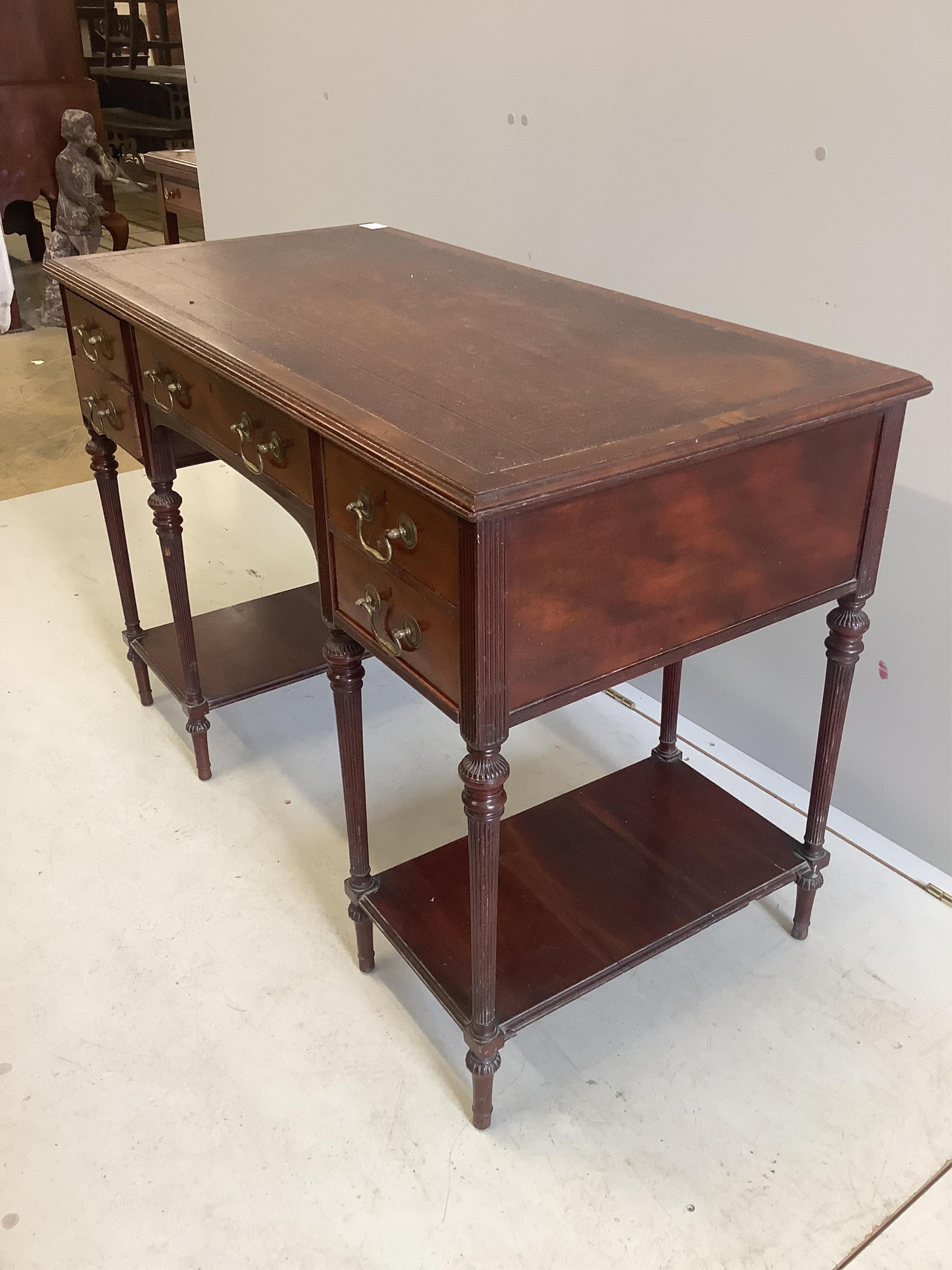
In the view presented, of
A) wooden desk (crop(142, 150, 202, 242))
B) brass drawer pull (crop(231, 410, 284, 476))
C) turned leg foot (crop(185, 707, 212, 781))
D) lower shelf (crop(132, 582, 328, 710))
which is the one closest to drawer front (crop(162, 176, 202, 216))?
wooden desk (crop(142, 150, 202, 242))

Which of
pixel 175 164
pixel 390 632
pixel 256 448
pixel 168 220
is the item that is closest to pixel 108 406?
pixel 256 448

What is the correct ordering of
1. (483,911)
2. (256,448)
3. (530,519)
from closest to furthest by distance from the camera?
(530,519) → (483,911) → (256,448)

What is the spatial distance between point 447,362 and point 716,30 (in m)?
0.87

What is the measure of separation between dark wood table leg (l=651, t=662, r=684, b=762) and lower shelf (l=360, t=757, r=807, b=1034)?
5 cm

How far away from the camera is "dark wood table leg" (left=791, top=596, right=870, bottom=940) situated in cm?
142

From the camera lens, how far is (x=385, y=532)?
1.16m

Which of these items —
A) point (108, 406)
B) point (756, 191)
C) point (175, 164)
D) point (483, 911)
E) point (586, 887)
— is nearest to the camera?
point (483, 911)

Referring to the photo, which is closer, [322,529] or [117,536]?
[322,529]

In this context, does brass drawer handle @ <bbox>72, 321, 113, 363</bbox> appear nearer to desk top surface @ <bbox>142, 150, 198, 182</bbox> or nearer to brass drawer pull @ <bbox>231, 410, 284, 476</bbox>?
brass drawer pull @ <bbox>231, 410, 284, 476</bbox>

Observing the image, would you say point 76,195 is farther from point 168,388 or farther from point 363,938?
point 363,938

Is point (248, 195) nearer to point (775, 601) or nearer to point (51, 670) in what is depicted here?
point (51, 670)

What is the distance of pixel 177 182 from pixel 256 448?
379cm

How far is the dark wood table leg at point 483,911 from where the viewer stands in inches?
45.7

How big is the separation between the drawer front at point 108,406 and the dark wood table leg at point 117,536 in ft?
0.12
